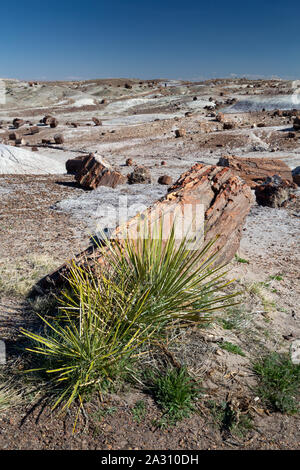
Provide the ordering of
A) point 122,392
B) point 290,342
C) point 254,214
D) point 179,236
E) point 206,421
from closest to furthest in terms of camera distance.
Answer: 1. point 206,421
2. point 122,392
3. point 290,342
4. point 179,236
5. point 254,214

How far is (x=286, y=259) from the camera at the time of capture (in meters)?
4.97

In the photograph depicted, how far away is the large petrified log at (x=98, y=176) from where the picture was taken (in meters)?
8.82

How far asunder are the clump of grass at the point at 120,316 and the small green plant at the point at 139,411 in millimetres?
222

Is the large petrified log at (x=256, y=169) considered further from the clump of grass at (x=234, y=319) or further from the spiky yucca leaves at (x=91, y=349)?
the spiky yucca leaves at (x=91, y=349)

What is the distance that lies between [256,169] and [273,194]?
6.20 ft

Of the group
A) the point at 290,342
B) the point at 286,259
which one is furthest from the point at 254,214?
the point at 290,342

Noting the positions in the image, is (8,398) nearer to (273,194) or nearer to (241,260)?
(241,260)

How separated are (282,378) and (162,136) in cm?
1419

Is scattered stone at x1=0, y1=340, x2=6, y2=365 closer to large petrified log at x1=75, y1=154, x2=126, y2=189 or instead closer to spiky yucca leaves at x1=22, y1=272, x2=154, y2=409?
spiky yucca leaves at x1=22, y1=272, x2=154, y2=409

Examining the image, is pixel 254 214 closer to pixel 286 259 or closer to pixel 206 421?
pixel 286 259

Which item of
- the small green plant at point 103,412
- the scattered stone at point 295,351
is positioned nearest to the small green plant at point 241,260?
the scattered stone at point 295,351

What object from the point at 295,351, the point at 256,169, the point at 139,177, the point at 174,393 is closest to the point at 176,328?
the point at 174,393

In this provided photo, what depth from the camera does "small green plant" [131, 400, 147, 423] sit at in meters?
2.12

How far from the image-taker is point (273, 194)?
7230 millimetres
